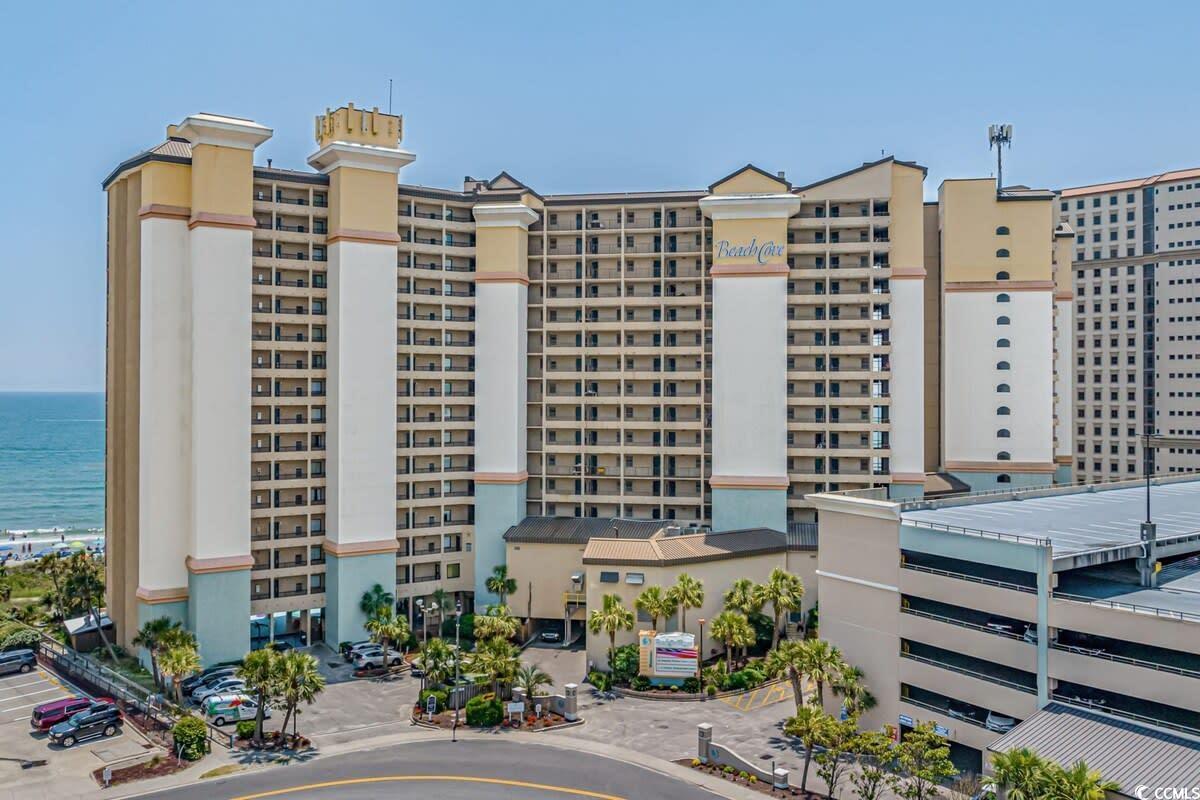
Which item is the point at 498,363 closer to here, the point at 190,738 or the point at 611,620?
the point at 611,620

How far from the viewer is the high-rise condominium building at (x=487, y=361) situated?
59031 mm

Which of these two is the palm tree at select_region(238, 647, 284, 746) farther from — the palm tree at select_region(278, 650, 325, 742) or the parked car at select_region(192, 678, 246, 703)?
the parked car at select_region(192, 678, 246, 703)

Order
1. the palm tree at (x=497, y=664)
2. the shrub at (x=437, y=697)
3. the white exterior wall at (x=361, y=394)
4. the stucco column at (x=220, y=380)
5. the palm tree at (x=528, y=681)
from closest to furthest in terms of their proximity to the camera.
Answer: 1. the palm tree at (x=497, y=664)
2. the palm tree at (x=528, y=681)
3. the shrub at (x=437, y=697)
4. the stucco column at (x=220, y=380)
5. the white exterior wall at (x=361, y=394)

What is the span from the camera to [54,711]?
4750 centimetres

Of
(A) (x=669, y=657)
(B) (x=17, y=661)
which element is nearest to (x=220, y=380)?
(B) (x=17, y=661)

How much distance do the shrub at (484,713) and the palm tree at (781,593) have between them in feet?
62.8

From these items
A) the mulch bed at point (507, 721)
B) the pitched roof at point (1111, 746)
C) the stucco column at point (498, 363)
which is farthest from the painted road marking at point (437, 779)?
the stucco column at point (498, 363)

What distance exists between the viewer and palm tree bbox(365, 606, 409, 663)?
5762 cm

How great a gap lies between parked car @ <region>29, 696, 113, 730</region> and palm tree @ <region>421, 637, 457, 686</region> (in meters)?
18.7

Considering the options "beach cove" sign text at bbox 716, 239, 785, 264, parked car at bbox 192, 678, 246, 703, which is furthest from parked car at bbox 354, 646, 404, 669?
"beach cove" sign text at bbox 716, 239, 785, 264

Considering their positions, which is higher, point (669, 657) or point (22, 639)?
point (669, 657)

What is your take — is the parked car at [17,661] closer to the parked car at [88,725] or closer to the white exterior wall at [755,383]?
the parked car at [88,725]

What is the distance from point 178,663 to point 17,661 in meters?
19.8

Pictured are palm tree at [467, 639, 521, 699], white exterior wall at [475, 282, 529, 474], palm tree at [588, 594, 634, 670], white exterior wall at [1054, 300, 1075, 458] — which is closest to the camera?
palm tree at [467, 639, 521, 699]
